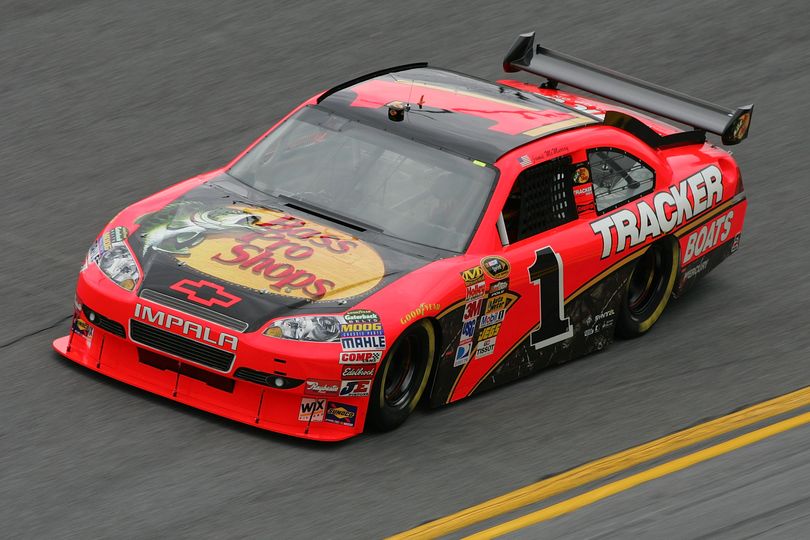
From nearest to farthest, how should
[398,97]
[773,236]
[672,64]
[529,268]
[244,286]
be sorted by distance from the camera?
[244,286], [529,268], [398,97], [773,236], [672,64]

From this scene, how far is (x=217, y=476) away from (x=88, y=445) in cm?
68

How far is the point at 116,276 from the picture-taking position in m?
7.39

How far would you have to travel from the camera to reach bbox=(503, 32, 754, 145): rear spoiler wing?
31.8 ft

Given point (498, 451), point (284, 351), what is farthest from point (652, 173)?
point (284, 351)

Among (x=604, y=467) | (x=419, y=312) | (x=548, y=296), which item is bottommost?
(x=604, y=467)

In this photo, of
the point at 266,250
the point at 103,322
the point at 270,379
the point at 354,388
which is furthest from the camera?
the point at 266,250

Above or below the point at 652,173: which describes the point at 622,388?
below

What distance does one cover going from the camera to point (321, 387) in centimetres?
698

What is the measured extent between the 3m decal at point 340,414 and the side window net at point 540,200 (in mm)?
1475

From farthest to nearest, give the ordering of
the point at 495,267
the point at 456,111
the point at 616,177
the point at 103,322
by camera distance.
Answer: the point at 616,177 → the point at 456,111 → the point at 495,267 → the point at 103,322

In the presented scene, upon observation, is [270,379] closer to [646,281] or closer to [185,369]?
[185,369]

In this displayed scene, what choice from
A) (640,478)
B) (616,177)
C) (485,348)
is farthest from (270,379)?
(616,177)

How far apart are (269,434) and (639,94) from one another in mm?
4033

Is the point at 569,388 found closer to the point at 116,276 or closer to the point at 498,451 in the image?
the point at 498,451
